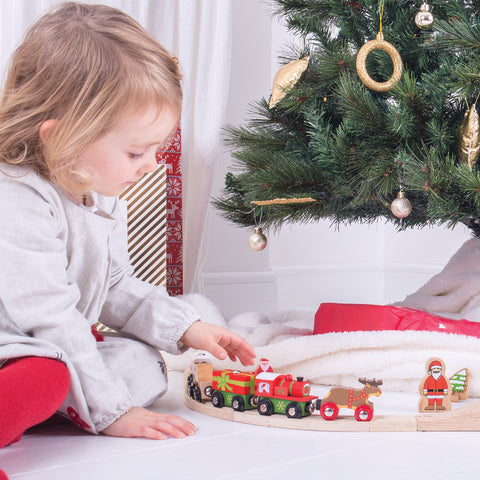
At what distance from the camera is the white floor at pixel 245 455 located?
63 cm

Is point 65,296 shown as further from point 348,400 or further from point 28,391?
point 348,400

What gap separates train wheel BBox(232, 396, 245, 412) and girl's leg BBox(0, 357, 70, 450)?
223 mm

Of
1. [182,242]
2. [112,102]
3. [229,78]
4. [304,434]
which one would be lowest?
[304,434]

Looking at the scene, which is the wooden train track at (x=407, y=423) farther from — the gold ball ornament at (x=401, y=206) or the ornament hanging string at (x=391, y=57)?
the ornament hanging string at (x=391, y=57)

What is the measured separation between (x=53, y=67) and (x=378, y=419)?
1.83 ft

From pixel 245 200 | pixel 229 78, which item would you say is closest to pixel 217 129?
pixel 229 78

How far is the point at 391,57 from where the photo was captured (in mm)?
1139

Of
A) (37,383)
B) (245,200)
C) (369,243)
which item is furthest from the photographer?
(369,243)

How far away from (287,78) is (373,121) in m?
0.21

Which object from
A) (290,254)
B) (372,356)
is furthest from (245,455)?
(290,254)

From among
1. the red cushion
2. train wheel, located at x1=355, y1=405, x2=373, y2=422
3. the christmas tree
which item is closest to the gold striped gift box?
the christmas tree

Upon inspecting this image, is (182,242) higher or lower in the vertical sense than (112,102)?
lower

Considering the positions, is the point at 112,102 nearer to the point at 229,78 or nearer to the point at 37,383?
the point at 37,383

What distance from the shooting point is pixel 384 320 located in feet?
3.64
